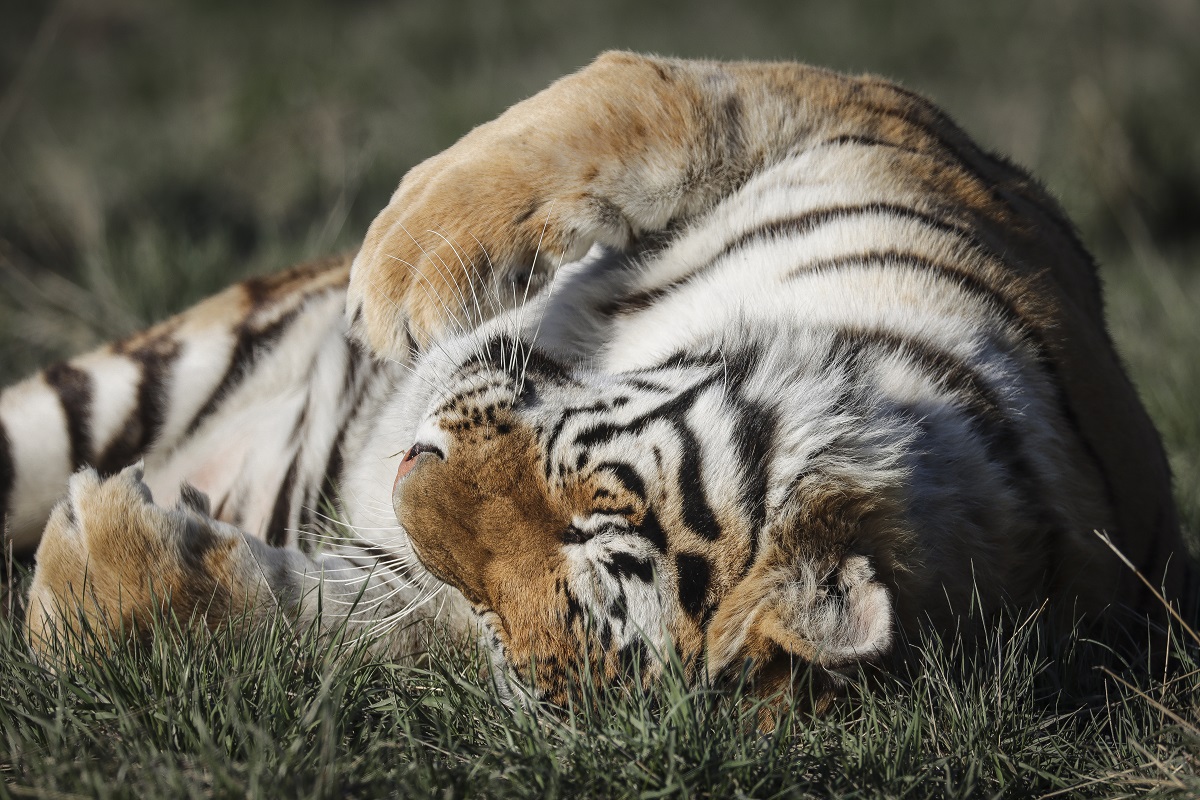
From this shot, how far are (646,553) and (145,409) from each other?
51.4 inches

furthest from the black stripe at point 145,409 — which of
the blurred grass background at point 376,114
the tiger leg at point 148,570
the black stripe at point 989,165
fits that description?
the black stripe at point 989,165

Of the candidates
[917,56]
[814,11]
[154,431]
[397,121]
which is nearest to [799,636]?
[154,431]

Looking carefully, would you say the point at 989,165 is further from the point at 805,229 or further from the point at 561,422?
the point at 561,422

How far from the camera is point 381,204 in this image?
14.0ft

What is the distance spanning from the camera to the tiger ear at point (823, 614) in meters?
1.32

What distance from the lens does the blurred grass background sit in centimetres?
334

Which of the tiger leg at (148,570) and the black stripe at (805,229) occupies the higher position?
the black stripe at (805,229)

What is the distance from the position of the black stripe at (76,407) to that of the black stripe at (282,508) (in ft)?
1.30

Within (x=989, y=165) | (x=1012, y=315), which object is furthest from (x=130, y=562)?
(x=989, y=165)

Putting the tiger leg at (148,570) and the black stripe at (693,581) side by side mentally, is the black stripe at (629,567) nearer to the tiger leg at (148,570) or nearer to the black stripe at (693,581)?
the black stripe at (693,581)

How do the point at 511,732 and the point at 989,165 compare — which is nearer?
the point at 511,732

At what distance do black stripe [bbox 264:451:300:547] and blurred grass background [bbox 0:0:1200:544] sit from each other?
1249mm

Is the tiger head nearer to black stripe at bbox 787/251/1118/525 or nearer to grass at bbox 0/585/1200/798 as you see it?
grass at bbox 0/585/1200/798

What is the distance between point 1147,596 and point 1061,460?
1.28 ft
